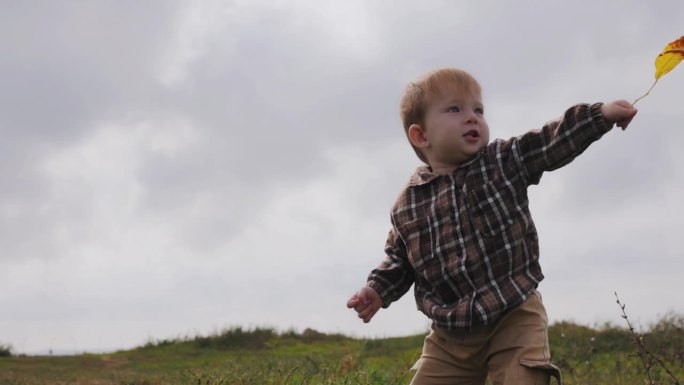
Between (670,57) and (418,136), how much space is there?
1155 mm

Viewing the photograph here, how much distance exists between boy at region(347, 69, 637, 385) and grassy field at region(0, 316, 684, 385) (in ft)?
2.69

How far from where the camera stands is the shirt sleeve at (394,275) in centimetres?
377

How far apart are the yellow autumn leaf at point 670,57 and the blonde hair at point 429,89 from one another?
32.0 inches

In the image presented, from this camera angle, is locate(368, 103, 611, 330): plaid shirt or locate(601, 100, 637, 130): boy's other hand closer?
locate(601, 100, 637, 130): boy's other hand

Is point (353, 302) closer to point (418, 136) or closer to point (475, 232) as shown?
point (475, 232)

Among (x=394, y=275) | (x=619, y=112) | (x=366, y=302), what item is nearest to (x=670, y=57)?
(x=619, y=112)

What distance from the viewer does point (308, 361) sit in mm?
7805

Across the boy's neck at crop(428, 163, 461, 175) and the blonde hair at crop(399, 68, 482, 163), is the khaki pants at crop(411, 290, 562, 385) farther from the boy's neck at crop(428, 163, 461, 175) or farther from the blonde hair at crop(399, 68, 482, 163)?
the blonde hair at crop(399, 68, 482, 163)

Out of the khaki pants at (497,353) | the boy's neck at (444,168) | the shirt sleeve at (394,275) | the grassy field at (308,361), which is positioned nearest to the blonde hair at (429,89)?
the boy's neck at (444,168)

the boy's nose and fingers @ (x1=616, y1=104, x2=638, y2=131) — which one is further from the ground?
the boy's nose

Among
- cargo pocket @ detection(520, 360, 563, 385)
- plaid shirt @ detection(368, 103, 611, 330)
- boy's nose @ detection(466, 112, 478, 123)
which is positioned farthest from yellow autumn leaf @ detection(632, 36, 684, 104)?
cargo pocket @ detection(520, 360, 563, 385)

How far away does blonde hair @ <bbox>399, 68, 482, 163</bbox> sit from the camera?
3510mm

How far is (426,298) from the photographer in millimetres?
3539

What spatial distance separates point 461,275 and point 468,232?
7.3 inches
